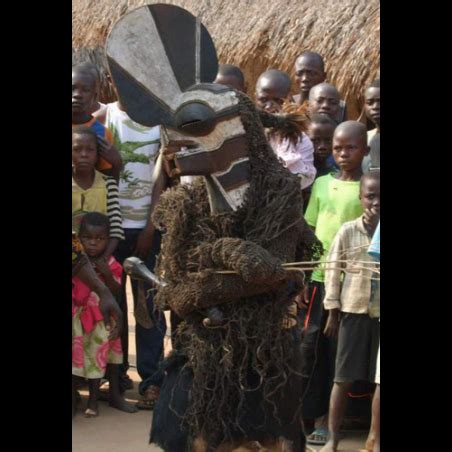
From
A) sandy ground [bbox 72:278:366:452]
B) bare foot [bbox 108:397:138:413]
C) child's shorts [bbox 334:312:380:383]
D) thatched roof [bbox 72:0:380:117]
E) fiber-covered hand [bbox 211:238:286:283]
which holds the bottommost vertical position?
sandy ground [bbox 72:278:366:452]

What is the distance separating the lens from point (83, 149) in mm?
6172

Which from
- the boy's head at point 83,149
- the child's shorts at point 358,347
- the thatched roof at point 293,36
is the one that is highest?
the thatched roof at point 293,36

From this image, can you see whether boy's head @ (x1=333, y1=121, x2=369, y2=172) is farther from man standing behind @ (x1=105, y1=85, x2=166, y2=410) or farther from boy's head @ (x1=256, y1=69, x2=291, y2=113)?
man standing behind @ (x1=105, y1=85, x2=166, y2=410)

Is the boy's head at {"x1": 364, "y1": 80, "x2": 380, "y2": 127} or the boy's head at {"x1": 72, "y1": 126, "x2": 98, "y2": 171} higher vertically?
the boy's head at {"x1": 364, "y1": 80, "x2": 380, "y2": 127}

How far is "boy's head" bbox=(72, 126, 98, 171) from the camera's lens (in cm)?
616

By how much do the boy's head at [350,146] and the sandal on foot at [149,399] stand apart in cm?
175

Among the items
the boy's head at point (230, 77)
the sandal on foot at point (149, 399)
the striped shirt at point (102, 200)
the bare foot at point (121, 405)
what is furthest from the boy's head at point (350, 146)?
the bare foot at point (121, 405)

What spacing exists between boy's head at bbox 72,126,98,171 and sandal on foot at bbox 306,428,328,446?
6.62 feet

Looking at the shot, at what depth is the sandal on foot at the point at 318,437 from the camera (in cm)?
578

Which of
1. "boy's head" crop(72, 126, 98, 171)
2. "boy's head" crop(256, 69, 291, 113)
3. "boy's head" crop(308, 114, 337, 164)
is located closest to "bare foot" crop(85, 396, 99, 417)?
"boy's head" crop(72, 126, 98, 171)

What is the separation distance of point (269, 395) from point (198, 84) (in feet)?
4.39

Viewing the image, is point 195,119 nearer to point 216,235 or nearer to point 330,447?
point 216,235

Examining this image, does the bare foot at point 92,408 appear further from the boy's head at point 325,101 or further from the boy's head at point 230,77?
the boy's head at point 325,101

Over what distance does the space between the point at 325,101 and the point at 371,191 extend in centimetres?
154
